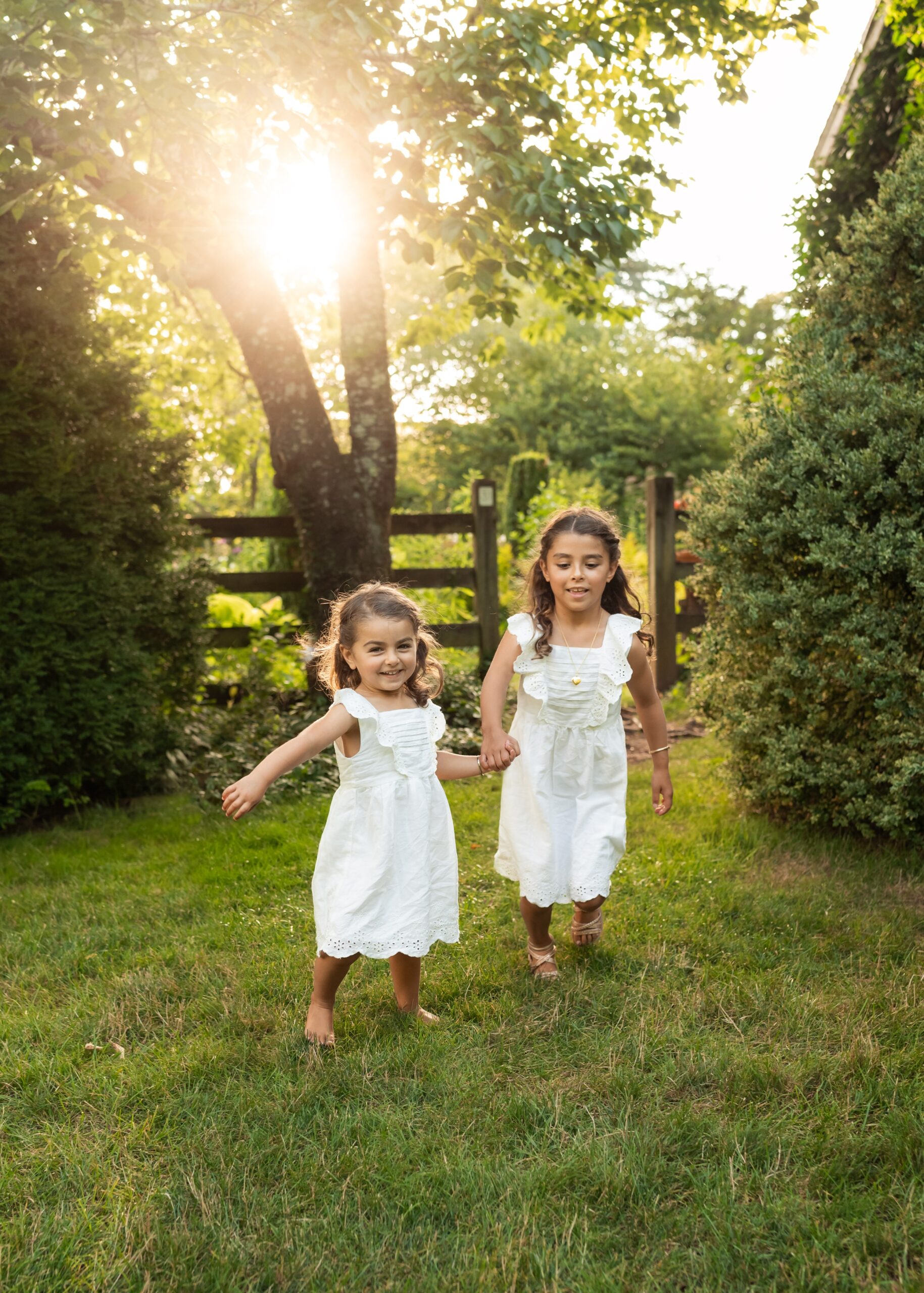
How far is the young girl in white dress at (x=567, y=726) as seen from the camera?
3535 millimetres

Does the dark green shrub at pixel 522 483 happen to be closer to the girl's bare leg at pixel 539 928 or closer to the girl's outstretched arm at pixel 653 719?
the girl's outstretched arm at pixel 653 719

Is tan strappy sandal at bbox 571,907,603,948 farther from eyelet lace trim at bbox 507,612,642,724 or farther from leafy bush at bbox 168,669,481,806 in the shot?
leafy bush at bbox 168,669,481,806

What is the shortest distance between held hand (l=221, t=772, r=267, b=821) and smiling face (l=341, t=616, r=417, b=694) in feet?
1.66

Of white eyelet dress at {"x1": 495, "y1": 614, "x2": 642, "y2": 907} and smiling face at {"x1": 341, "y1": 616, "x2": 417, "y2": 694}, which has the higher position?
smiling face at {"x1": 341, "y1": 616, "x2": 417, "y2": 694}

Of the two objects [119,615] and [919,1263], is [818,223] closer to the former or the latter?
[119,615]

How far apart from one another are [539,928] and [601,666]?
0.94 meters

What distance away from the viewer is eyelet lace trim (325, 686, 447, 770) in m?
3.10

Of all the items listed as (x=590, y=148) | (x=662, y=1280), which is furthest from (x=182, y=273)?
(x=662, y=1280)

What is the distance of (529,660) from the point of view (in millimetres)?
3635

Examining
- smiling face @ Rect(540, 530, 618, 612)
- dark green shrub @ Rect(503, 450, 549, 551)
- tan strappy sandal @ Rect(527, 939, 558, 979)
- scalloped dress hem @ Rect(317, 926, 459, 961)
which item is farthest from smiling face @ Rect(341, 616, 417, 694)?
dark green shrub @ Rect(503, 450, 549, 551)

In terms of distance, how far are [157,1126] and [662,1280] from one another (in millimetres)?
1324

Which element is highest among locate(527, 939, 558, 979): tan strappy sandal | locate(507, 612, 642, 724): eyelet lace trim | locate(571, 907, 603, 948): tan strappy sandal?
locate(507, 612, 642, 724): eyelet lace trim

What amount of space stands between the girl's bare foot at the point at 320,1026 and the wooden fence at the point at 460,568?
5121 mm

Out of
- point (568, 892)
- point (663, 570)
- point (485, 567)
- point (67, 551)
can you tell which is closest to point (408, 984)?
point (568, 892)
